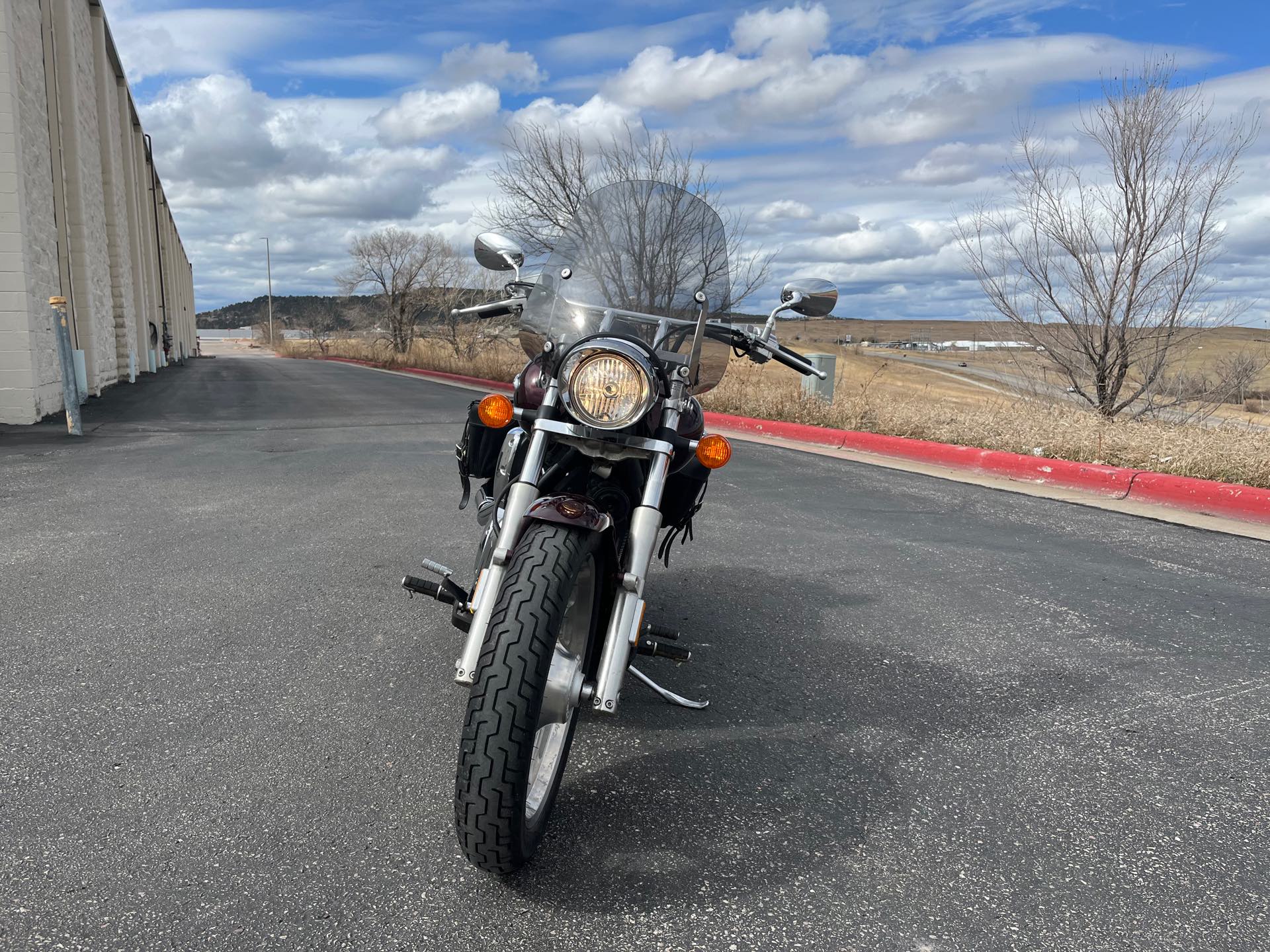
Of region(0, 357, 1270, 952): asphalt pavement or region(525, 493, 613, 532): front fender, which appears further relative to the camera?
region(525, 493, 613, 532): front fender

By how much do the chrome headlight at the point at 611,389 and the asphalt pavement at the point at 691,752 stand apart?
114cm

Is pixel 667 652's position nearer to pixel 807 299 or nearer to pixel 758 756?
pixel 758 756

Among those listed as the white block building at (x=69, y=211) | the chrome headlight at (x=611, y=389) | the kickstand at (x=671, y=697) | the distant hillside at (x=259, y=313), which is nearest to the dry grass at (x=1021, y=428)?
the kickstand at (x=671, y=697)

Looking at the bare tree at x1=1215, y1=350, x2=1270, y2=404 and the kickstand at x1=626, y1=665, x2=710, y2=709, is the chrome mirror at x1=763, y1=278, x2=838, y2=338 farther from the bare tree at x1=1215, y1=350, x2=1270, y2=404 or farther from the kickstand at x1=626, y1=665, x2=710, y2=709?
the bare tree at x1=1215, y1=350, x2=1270, y2=404

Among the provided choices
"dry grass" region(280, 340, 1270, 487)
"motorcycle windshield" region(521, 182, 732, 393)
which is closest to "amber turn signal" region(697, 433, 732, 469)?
"motorcycle windshield" region(521, 182, 732, 393)

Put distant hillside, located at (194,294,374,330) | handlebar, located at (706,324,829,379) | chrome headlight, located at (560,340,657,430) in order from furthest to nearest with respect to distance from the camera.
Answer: distant hillside, located at (194,294,374,330)
handlebar, located at (706,324,829,379)
chrome headlight, located at (560,340,657,430)

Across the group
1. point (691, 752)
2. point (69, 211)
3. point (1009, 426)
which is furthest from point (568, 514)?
point (69, 211)

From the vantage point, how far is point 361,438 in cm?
1077

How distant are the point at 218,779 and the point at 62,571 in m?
2.82

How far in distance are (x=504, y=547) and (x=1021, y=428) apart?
847 cm

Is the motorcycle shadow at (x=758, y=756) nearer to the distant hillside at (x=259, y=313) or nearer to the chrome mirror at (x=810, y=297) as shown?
the chrome mirror at (x=810, y=297)

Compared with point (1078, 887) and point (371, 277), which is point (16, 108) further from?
point (371, 277)

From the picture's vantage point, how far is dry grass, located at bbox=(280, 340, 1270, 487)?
7.83m

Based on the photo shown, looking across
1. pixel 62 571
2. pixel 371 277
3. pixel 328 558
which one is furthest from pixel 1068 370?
pixel 371 277
